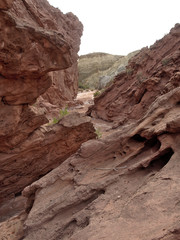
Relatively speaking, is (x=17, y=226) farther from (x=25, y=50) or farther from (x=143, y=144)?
(x=25, y=50)

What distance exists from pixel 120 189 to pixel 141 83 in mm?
11537

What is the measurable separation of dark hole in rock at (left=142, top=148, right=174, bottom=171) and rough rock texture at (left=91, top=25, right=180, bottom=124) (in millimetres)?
8805

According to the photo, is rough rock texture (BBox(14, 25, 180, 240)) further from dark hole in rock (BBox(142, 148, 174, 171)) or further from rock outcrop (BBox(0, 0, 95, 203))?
rock outcrop (BBox(0, 0, 95, 203))

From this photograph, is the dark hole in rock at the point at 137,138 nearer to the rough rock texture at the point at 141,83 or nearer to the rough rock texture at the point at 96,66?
the rough rock texture at the point at 141,83

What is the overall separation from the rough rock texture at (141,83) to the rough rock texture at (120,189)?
27.6 ft

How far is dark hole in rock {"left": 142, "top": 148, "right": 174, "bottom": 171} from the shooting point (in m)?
3.36

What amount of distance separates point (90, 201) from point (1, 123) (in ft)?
12.4

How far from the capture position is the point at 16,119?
625 centimetres

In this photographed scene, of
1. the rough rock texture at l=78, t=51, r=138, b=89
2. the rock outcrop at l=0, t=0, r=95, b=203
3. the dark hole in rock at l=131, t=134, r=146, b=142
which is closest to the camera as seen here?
the dark hole in rock at l=131, t=134, r=146, b=142

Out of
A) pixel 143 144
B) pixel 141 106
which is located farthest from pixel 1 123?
pixel 141 106

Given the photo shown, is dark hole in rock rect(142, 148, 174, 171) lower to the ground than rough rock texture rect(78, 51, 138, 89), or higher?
lower

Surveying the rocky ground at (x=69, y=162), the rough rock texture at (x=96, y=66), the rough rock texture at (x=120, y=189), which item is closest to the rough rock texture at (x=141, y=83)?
the rocky ground at (x=69, y=162)

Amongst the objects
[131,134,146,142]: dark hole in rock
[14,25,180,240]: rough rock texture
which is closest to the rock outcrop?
[14,25,180,240]: rough rock texture

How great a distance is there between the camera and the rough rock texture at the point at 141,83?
1279 cm
